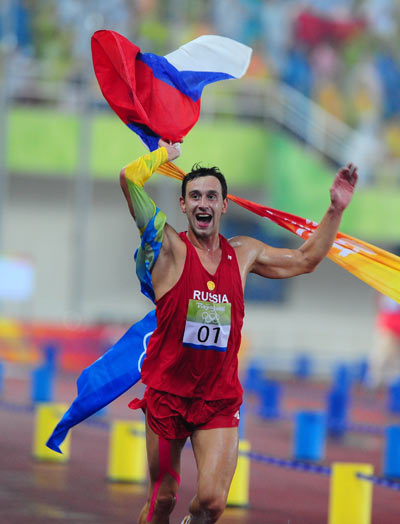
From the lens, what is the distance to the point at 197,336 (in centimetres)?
640

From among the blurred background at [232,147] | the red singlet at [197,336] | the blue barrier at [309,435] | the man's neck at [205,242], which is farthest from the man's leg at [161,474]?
the blurred background at [232,147]

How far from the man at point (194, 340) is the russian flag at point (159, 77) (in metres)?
0.72

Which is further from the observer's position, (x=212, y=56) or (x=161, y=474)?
(x=212, y=56)

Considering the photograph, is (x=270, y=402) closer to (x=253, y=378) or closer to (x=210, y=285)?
(x=253, y=378)

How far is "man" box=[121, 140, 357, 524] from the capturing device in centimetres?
638

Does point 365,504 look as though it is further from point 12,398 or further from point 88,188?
point 88,188

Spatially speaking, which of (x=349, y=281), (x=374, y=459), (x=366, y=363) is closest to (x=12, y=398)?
(x=374, y=459)

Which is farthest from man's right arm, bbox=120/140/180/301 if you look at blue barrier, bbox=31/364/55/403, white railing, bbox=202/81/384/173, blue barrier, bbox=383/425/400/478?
white railing, bbox=202/81/384/173

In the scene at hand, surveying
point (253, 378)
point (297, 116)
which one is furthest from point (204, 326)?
point (297, 116)

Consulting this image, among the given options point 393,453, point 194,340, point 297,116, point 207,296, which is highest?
point 297,116

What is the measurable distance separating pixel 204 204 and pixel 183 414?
3.74 feet

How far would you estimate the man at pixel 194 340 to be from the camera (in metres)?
6.38

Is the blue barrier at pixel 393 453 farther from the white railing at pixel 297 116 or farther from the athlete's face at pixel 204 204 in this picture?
the white railing at pixel 297 116

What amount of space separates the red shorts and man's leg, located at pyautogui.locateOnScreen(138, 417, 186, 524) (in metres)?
0.06
